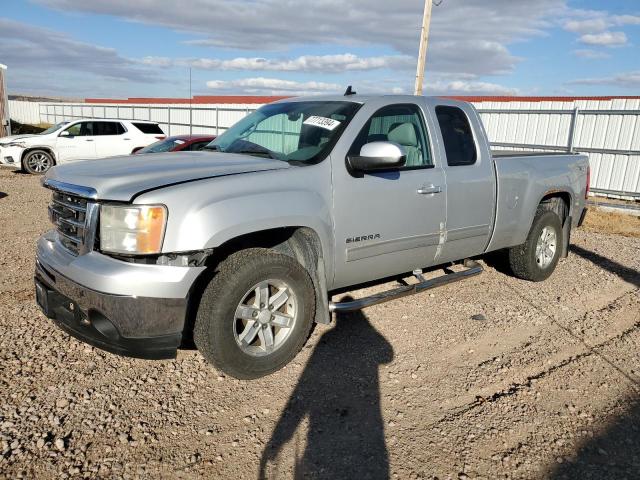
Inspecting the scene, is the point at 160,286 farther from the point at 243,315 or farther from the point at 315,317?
the point at 315,317

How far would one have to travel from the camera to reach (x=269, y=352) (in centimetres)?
351

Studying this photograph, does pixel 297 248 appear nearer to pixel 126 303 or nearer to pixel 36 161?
pixel 126 303

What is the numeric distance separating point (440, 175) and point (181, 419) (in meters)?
2.80

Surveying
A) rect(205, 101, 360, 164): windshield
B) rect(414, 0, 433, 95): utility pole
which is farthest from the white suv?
rect(205, 101, 360, 164): windshield

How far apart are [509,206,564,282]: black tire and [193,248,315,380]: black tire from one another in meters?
3.07

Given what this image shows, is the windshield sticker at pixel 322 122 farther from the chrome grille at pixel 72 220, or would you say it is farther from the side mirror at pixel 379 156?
the chrome grille at pixel 72 220

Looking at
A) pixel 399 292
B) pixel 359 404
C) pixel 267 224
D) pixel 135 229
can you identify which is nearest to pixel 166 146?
pixel 399 292

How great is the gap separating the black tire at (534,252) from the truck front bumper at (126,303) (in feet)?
12.9

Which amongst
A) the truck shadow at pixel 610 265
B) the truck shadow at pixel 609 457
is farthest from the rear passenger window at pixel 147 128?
the truck shadow at pixel 609 457

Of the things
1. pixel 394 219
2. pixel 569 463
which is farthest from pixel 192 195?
pixel 569 463

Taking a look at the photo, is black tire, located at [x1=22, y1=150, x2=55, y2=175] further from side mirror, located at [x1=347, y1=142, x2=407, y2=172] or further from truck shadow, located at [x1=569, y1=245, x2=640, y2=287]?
truck shadow, located at [x1=569, y1=245, x2=640, y2=287]

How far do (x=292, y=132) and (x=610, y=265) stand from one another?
16.3 feet

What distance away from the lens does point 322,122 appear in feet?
13.2

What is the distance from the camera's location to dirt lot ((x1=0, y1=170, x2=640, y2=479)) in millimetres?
2695
